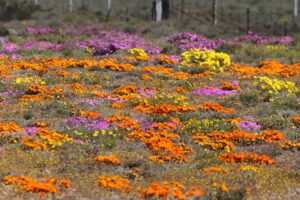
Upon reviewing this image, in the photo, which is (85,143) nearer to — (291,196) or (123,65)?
(291,196)

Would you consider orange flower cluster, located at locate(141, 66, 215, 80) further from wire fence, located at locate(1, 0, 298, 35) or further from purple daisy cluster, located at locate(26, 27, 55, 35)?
wire fence, located at locate(1, 0, 298, 35)

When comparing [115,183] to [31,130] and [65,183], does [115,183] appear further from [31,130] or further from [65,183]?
[31,130]

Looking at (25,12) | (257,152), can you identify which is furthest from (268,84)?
(25,12)

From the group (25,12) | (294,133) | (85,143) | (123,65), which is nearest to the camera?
(85,143)

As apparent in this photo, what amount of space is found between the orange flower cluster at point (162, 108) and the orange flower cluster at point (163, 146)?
6.43 ft

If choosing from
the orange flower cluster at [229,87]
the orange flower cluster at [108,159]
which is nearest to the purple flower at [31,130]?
the orange flower cluster at [108,159]

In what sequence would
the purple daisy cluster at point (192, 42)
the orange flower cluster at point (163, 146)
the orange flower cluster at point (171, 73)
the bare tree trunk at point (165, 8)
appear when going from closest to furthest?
the orange flower cluster at point (163, 146) → the orange flower cluster at point (171, 73) → the purple daisy cluster at point (192, 42) → the bare tree trunk at point (165, 8)

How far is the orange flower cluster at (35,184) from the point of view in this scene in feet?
31.4

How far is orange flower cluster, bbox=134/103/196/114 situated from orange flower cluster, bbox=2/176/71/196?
5.69 metres

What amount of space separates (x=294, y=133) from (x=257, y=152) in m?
1.81

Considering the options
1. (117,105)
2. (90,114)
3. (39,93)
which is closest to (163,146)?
(90,114)

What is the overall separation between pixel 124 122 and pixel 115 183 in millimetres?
4151

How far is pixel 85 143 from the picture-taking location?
12609 millimetres

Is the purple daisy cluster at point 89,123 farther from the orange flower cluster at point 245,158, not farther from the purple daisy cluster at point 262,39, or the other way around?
the purple daisy cluster at point 262,39
